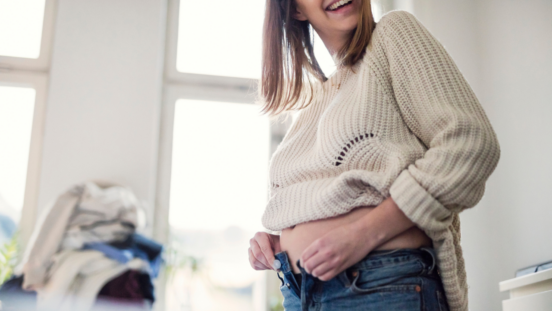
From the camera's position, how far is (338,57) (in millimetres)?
876

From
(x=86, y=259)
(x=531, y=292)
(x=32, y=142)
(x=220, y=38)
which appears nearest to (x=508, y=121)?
(x=531, y=292)

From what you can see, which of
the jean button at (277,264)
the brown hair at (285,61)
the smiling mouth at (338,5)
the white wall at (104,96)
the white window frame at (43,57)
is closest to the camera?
the jean button at (277,264)

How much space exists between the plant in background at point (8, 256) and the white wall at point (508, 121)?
2.08 metres

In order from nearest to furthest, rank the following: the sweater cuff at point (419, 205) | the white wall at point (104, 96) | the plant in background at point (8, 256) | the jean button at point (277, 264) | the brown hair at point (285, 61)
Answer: the sweater cuff at point (419, 205) < the jean button at point (277, 264) < the brown hair at point (285, 61) < the plant in background at point (8, 256) < the white wall at point (104, 96)

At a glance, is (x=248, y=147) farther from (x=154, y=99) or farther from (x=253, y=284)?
(x=253, y=284)

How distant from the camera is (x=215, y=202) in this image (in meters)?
2.37

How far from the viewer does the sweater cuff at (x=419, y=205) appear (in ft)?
1.98

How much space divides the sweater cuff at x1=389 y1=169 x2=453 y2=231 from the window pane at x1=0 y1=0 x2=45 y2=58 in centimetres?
232

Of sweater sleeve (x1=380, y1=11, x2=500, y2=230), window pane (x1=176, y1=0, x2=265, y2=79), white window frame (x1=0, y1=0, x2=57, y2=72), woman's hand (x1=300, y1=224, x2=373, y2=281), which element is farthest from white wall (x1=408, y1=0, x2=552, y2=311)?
A: white window frame (x1=0, y1=0, x2=57, y2=72)

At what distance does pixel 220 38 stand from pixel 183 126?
59 centimetres

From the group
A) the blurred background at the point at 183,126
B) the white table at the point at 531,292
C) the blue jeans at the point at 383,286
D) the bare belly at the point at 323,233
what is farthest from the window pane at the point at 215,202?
the blue jeans at the point at 383,286

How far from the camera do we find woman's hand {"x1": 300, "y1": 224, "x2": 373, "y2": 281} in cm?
61

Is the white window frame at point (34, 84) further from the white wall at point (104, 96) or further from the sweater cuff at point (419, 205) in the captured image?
the sweater cuff at point (419, 205)

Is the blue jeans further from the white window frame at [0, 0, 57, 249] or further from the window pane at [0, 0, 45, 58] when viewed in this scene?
the window pane at [0, 0, 45, 58]
